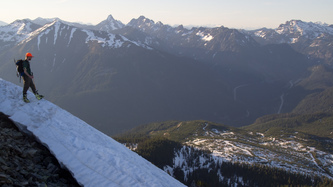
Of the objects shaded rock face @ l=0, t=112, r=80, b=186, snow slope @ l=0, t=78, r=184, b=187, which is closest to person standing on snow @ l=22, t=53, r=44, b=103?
snow slope @ l=0, t=78, r=184, b=187

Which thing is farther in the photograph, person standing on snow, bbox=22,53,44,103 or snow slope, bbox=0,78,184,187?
person standing on snow, bbox=22,53,44,103

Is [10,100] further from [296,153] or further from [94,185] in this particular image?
[296,153]

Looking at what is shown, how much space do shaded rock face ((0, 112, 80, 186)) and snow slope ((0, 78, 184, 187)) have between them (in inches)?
21.8

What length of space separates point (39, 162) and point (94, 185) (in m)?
4.19

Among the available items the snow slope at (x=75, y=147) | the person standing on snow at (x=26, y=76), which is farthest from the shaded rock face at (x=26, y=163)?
the person standing on snow at (x=26, y=76)

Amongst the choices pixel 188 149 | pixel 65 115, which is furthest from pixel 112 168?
pixel 188 149

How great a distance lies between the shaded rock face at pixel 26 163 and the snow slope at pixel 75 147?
553 millimetres

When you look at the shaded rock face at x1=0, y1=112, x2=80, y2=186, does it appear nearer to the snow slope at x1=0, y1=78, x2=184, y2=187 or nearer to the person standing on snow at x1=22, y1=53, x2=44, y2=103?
the snow slope at x1=0, y1=78, x2=184, y2=187

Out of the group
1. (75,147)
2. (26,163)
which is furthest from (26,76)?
(26,163)

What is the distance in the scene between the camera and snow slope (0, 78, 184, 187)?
15.8 m

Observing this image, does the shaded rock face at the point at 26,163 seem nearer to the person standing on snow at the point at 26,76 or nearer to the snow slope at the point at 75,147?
the snow slope at the point at 75,147

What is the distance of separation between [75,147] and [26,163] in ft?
12.1

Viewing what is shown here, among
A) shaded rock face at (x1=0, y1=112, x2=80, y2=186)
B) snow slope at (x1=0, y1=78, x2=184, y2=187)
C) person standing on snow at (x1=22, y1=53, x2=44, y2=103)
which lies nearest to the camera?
shaded rock face at (x1=0, y1=112, x2=80, y2=186)

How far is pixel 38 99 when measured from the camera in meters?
25.0
